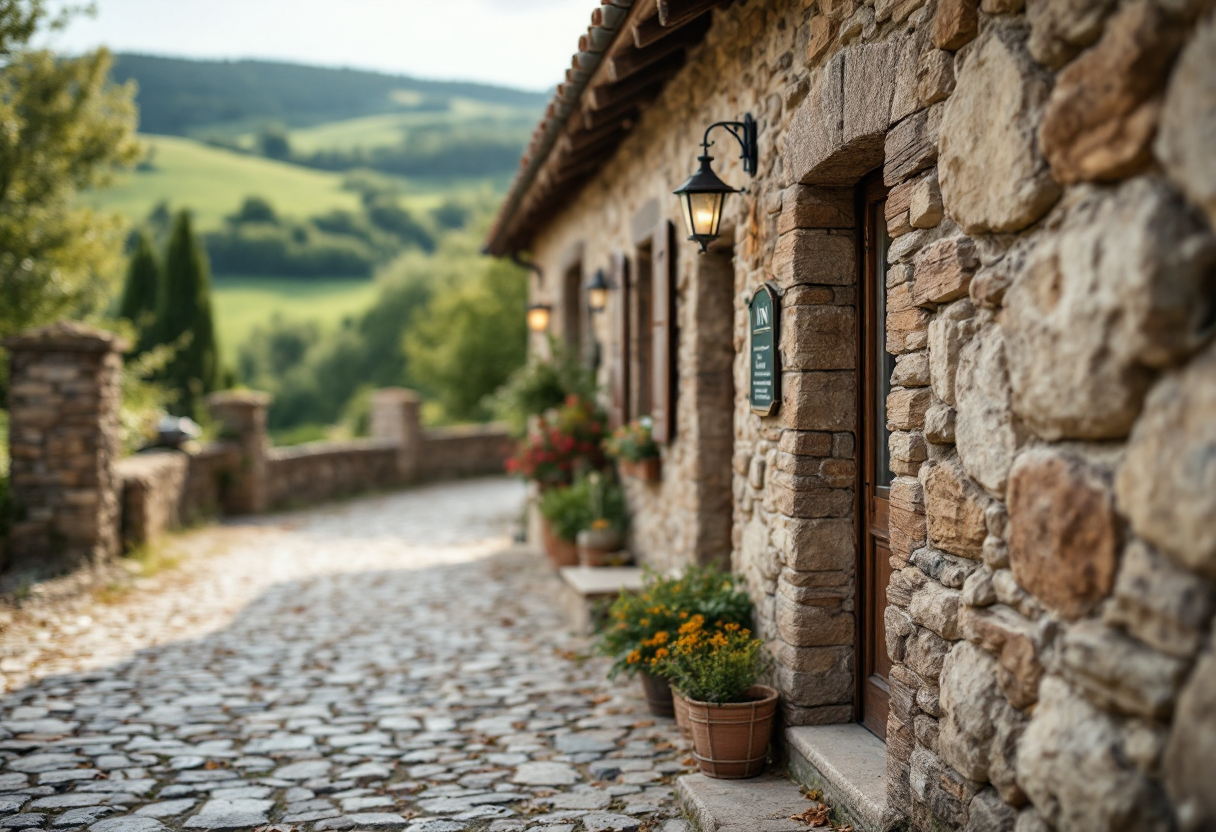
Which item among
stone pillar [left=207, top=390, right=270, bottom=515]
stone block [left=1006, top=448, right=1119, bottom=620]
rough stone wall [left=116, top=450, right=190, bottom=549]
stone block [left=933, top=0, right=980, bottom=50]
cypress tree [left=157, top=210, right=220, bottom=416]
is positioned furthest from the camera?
cypress tree [left=157, top=210, right=220, bottom=416]

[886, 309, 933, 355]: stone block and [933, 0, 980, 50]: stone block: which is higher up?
[933, 0, 980, 50]: stone block

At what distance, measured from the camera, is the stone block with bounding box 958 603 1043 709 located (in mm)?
2174

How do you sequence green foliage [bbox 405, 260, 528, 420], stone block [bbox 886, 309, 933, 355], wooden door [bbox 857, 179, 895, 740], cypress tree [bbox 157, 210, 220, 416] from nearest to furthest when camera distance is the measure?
1. stone block [bbox 886, 309, 933, 355]
2. wooden door [bbox 857, 179, 895, 740]
3. cypress tree [bbox 157, 210, 220, 416]
4. green foliage [bbox 405, 260, 528, 420]

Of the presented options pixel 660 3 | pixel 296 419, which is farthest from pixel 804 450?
pixel 296 419

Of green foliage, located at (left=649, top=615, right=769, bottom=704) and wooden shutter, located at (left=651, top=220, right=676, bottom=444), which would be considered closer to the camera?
green foliage, located at (left=649, top=615, right=769, bottom=704)

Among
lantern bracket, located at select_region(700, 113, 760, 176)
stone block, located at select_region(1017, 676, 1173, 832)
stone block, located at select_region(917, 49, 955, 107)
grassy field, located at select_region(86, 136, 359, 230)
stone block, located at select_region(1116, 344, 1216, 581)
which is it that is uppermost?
grassy field, located at select_region(86, 136, 359, 230)

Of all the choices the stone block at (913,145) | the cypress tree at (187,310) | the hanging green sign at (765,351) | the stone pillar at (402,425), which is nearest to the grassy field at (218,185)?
the cypress tree at (187,310)

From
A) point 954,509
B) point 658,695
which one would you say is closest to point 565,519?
point 658,695

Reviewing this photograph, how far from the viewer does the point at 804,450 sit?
3777mm

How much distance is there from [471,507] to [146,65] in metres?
61.9

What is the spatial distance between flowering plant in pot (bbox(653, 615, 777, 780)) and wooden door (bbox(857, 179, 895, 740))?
41 centimetres

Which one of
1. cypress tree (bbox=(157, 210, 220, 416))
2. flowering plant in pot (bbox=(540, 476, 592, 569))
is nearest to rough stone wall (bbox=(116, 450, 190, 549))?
flowering plant in pot (bbox=(540, 476, 592, 569))

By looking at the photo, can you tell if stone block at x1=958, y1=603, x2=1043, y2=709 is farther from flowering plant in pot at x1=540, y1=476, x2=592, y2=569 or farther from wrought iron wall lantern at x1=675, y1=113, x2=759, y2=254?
flowering plant in pot at x1=540, y1=476, x2=592, y2=569

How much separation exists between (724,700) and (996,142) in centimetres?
241
